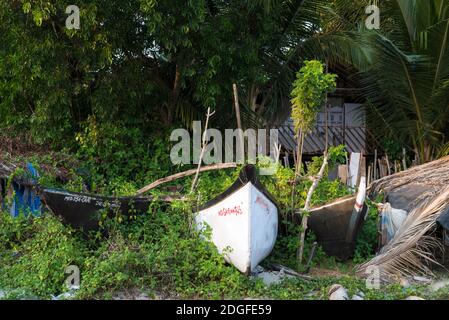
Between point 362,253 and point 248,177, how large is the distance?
9.19 ft

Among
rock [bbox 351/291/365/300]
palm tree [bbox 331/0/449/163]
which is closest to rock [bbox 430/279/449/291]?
rock [bbox 351/291/365/300]

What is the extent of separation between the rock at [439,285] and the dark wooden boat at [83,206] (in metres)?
4.14

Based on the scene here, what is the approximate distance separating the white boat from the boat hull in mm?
1204

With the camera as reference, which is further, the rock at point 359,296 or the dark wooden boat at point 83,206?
the dark wooden boat at point 83,206

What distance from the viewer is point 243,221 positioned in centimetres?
697

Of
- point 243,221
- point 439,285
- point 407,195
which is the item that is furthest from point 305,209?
point 407,195

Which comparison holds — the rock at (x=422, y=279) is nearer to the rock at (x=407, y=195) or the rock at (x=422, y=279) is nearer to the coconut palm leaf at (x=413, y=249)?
the coconut palm leaf at (x=413, y=249)

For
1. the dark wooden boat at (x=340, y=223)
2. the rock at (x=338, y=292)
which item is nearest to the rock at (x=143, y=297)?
the rock at (x=338, y=292)

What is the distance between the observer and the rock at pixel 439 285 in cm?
720

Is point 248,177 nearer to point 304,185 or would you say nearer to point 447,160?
point 304,185

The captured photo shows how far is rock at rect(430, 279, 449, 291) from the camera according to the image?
7.20 m

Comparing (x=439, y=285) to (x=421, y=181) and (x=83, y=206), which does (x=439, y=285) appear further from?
(x=83, y=206)

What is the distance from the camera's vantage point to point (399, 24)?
11727mm
